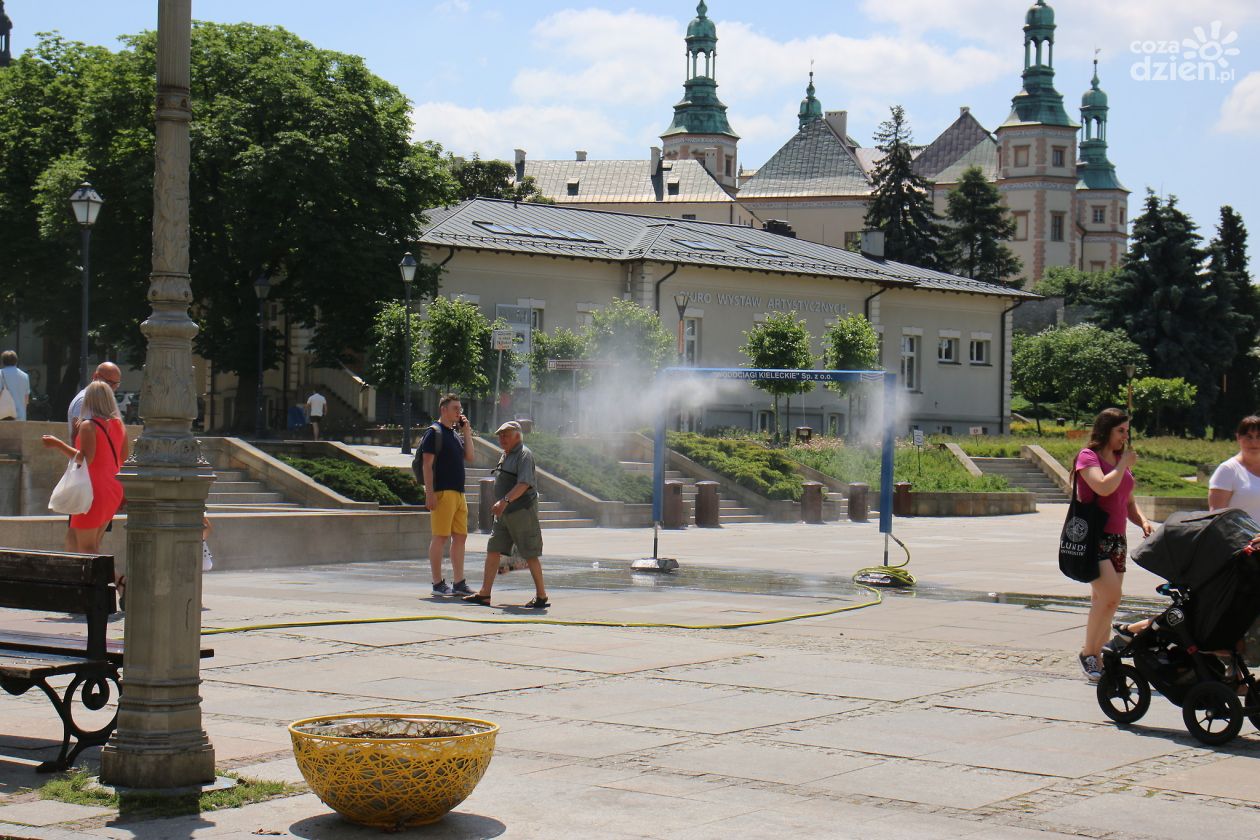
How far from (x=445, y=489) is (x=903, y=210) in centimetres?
8415

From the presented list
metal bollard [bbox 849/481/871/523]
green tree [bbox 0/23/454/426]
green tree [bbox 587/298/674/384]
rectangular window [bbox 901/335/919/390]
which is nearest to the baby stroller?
metal bollard [bbox 849/481/871/523]

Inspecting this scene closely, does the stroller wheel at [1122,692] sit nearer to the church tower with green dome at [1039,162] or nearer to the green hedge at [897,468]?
the green hedge at [897,468]

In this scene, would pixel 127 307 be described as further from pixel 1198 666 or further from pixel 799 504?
pixel 1198 666

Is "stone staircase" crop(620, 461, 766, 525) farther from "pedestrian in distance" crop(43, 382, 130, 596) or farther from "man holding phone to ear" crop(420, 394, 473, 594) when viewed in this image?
"pedestrian in distance" crop(43, 382, 130, 596)

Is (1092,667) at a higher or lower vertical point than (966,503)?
higher

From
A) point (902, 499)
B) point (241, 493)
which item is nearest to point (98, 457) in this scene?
point (241, 493)

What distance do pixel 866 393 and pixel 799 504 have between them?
1888cm

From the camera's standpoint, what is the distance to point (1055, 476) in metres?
49.4

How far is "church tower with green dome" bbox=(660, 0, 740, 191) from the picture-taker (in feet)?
464

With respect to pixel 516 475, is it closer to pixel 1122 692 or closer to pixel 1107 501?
pixel 1107 501

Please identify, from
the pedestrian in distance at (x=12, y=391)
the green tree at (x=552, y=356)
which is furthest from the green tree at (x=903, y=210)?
the pedestrian in distance at (x=12, y=391)

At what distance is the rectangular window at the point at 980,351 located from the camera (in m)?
65.2

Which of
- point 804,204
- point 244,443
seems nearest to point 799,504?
point 244,443

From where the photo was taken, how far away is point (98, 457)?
12.6 metres
